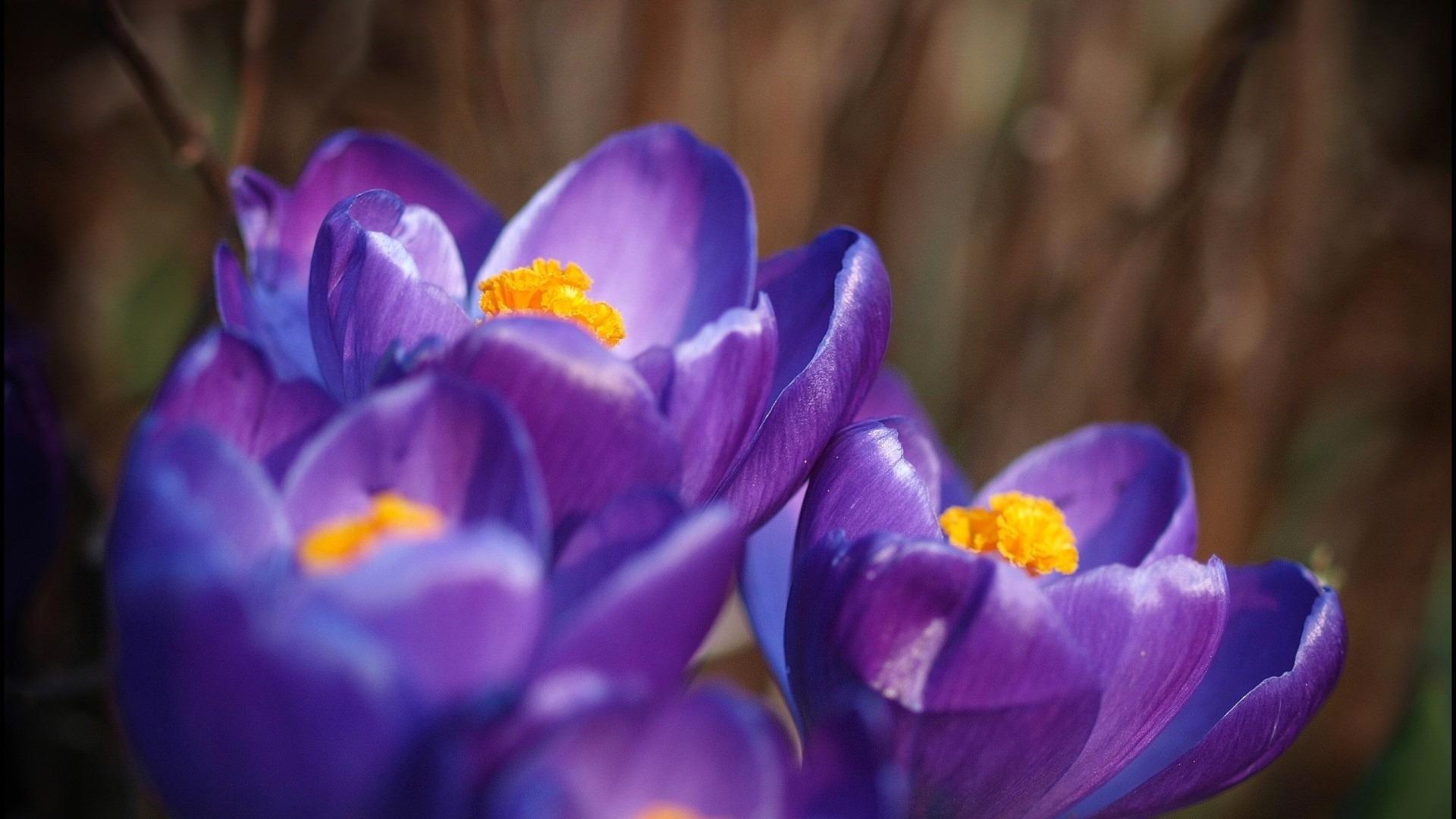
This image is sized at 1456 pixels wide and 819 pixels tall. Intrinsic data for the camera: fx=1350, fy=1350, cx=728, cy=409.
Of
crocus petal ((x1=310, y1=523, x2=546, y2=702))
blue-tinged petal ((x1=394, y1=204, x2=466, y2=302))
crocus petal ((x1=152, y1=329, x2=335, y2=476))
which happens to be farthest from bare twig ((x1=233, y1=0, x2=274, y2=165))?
crocus petal ((x1=310, y1=523, x2=546, y2=702))

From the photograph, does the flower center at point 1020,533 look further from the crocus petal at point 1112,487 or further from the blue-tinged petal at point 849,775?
the blue-tinged petal at point 849,775

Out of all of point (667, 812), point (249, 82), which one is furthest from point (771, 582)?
point (249, 82)

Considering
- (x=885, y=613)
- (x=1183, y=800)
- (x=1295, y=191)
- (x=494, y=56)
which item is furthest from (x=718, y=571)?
(x=1295, y=191)

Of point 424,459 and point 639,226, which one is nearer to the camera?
point 424,459

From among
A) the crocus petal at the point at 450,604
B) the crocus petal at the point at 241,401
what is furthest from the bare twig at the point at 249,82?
the crocus petal at the point at 450,604

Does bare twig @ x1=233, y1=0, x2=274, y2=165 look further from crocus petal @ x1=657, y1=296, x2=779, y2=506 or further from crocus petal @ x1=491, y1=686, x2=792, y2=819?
crocus petal @ x1=491, y1=686, x2=792, y2=819

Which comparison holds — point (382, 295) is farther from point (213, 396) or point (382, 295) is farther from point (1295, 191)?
point (1295, 191)

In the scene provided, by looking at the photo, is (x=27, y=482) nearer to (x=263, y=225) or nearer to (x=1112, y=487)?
(x=263, y=225)
